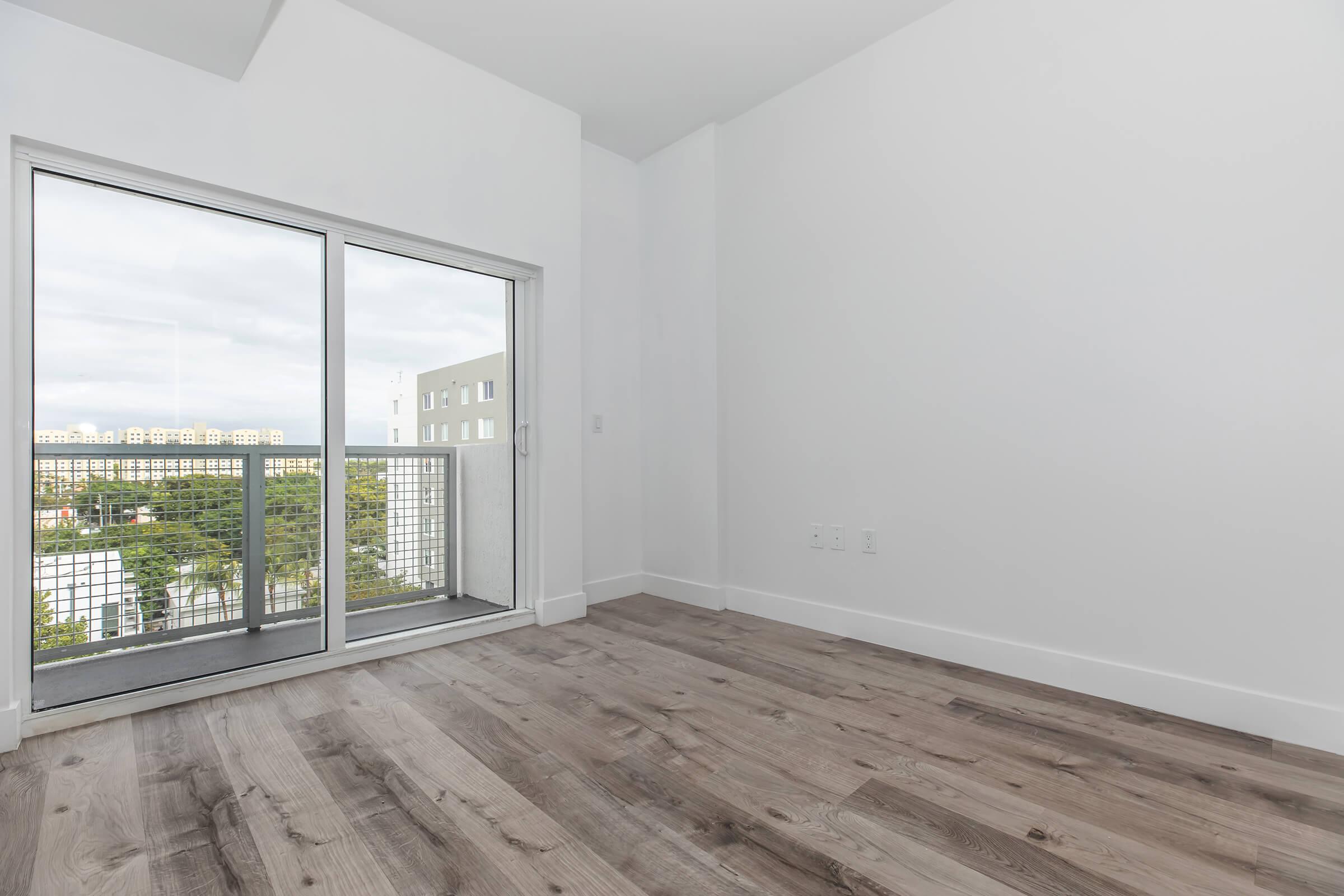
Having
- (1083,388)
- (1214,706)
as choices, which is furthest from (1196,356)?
(1214,706)

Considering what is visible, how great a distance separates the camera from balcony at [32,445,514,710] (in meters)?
2.18

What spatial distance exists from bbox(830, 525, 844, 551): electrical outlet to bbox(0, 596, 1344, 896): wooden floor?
0.75m

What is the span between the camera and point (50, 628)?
2.15 meters

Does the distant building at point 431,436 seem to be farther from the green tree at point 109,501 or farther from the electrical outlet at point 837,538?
the electrical outlet at point 837,538

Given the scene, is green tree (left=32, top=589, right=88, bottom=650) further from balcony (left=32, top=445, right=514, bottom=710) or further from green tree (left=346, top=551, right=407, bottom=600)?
green tree (left=346, top=551, right=407, bottom=600)

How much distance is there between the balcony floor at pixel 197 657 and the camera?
85.8 inches

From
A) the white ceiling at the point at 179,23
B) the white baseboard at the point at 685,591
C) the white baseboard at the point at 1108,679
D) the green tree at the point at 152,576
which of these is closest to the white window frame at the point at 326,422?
the green tree at the point at 152,576

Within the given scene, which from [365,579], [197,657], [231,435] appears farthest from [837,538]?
[197,657]

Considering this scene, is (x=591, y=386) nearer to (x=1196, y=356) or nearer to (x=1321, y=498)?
(x=1196, y=356)

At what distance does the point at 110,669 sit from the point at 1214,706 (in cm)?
388

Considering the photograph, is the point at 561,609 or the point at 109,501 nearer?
the point at 109,501

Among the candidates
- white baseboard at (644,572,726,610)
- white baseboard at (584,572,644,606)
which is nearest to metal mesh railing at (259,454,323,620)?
white baseboard at (584,572,644,606)

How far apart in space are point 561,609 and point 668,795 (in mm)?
1840

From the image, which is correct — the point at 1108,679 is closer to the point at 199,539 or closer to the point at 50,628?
the point at 199,539
